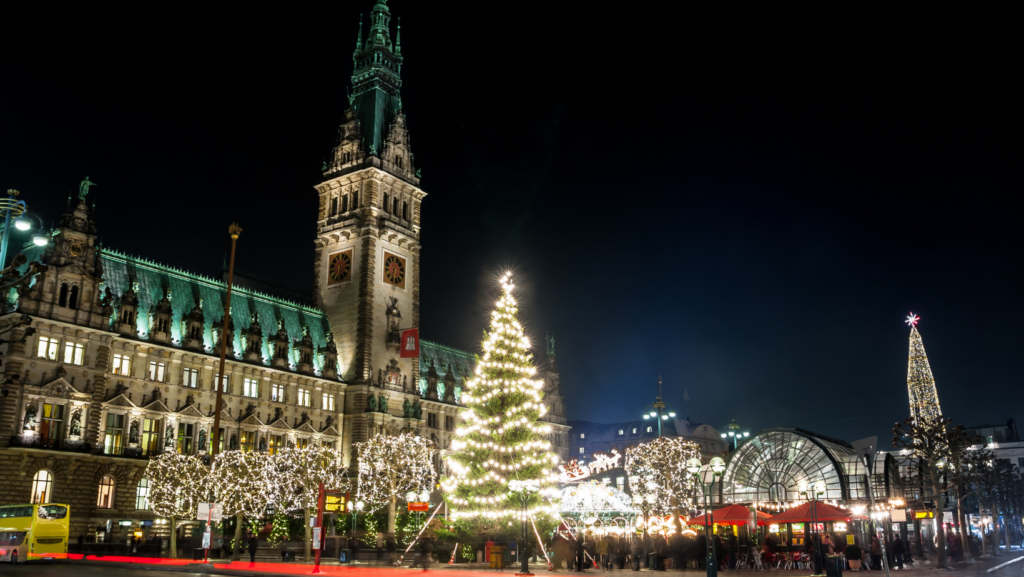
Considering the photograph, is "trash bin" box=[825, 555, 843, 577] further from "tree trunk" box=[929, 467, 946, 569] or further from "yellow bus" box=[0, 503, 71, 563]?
"yellow bus" box=[0, 503, 71, 563]

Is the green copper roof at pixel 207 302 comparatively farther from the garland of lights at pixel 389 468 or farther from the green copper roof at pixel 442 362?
the green copper roof at pixel 442 362

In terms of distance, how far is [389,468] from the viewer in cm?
7294

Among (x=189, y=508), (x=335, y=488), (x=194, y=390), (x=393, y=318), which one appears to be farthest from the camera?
(x=393, y=318)

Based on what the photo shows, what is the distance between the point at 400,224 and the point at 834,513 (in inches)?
2438

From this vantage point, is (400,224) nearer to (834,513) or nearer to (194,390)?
(194,390)

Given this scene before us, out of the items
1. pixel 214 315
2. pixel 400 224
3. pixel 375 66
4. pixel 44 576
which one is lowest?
pixel 44 576

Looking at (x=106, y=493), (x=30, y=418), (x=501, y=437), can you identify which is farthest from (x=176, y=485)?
(x=501, y=437)

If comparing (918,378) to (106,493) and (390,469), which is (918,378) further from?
(106,493)

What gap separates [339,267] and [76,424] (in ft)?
118

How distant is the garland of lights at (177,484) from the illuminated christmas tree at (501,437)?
1994 cm

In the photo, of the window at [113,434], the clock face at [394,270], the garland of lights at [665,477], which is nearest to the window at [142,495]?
the window at [113,434]

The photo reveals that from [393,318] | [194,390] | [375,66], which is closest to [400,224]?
[393,318]

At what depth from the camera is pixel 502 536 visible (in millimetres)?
47938

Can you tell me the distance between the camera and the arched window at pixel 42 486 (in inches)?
2350
